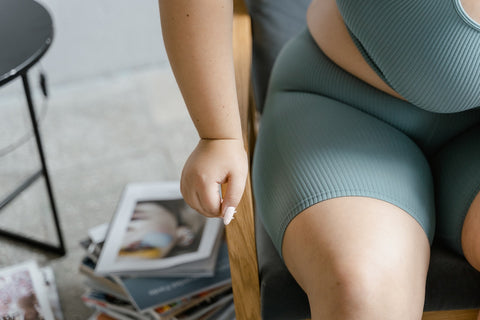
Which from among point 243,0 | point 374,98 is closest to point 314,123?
point 374,98

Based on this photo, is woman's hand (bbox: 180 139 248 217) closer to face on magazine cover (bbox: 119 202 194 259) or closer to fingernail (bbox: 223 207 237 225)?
fingernail (bbox: 223 207 237 225)

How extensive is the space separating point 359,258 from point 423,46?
29 cm

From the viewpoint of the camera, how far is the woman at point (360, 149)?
2.21 ft

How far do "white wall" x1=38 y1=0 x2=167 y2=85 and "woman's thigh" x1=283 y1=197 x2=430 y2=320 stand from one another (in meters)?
1.52

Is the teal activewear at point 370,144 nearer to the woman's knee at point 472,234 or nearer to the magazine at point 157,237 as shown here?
the woman's knee at point 472,234

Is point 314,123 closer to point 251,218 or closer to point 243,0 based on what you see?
point 251,218

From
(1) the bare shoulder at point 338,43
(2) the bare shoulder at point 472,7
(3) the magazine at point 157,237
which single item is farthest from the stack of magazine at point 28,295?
(2) the bare shoulder at point 472,7

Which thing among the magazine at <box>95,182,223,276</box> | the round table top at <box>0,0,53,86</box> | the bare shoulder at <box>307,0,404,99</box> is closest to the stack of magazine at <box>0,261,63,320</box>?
the magazine at <box>95,182,223,276</box>

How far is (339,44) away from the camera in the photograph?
84 centimetres

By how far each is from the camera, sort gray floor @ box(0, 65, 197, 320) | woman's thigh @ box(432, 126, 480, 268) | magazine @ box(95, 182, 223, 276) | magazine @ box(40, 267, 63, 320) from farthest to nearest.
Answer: gray floor @ box(0, 65, 197, 320), magazine @ box(40, 267, 63, 320), magazine @ box(95, 182, 223, 276), woman's thigh @ box(432, 126, 480, 268)

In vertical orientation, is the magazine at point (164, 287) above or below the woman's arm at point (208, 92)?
below

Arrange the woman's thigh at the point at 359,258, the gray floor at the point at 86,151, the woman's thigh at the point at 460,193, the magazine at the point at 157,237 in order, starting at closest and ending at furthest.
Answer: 1. the woman's thigh at the point at 359,258
2. the woman's thigh at the point at 460,193
3. the magazine at the point at 157,237
4. the gray floor at the point at 86,151

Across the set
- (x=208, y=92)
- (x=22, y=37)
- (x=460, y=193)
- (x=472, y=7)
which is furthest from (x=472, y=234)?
(x=22, y=37)

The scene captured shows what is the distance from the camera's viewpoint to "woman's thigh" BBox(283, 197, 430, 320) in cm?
65
